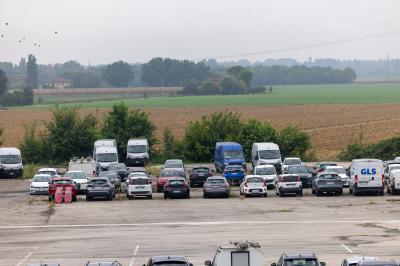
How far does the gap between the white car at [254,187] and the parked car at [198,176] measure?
Result: 7.40 metres

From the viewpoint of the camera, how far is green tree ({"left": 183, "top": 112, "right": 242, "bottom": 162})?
75.6 metres

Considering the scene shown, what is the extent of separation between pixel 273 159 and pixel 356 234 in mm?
28896

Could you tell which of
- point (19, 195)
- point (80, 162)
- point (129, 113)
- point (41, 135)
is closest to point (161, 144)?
point (129, 113)

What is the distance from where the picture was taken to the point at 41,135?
7775 cm

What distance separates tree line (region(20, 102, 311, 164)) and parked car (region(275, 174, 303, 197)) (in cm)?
2055

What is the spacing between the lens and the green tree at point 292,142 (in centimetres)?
7425

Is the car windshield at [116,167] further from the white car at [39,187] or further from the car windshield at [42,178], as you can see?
the white car at [39,187]

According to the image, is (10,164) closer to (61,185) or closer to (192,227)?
(61,185)

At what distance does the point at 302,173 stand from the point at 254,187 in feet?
19.8

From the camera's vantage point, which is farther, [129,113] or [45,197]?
[129,113]

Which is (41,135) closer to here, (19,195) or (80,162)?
(80,162)

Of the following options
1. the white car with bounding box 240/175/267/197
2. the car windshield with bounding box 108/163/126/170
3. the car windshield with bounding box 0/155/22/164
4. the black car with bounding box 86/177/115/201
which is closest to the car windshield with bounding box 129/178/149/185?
the black car with bounding box 86/177/115/201

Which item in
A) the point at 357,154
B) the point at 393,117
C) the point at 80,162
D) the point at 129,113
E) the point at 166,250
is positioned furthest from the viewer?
the point at 393,117

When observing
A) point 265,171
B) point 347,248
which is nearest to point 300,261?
point 347,248
